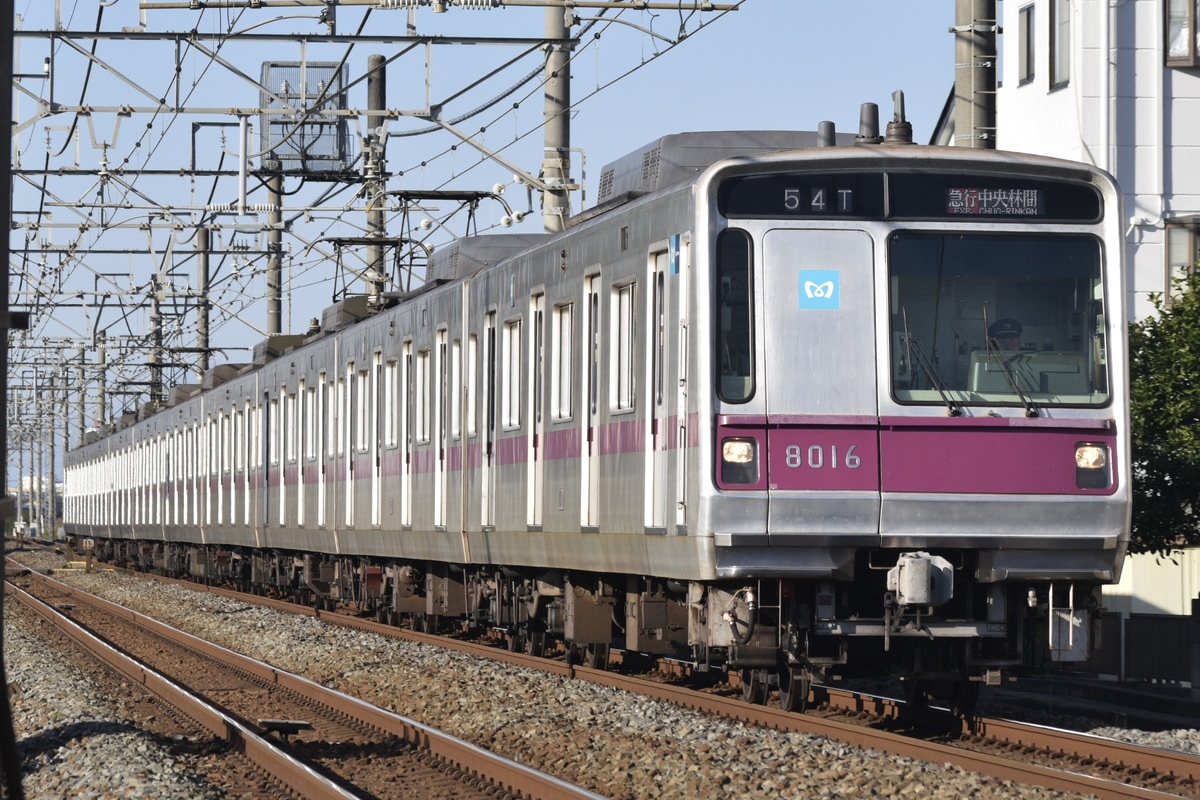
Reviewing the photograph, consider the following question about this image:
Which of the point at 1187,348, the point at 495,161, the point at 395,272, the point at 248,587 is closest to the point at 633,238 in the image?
Answer: the point at 1187,348

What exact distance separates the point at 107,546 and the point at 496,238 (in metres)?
38.3

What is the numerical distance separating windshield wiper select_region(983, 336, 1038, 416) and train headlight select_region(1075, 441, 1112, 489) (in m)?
0.33

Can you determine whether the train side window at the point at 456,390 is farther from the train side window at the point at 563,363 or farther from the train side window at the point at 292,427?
the train side window at the point at 292,427

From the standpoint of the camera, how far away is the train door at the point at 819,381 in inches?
375

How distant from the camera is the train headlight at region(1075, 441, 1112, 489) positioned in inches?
380

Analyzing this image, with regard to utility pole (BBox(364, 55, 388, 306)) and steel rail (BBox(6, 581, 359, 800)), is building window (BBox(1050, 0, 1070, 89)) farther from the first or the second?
steel rail (BBox(6, 581, 359, 800))

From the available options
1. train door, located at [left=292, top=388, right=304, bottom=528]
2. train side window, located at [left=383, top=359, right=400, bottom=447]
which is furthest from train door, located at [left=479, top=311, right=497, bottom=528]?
train door, located at [left=292, top=388, right=304, bottom=528]

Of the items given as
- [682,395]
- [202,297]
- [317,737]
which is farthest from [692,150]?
[202,297]

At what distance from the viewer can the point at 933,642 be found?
10070 millimetres

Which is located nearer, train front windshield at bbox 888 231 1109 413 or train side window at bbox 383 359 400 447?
train front windshield at bbox 888 231 1109 413

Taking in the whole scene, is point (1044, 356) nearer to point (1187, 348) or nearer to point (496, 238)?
point (1187, 348)

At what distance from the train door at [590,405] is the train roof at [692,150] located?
71cm

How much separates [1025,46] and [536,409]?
12.4m

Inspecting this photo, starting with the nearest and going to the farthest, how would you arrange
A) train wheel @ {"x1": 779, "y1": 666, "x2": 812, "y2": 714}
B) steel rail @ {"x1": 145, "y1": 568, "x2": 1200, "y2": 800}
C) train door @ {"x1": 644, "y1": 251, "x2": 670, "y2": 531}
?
steel rail @ {"x1": 145, "y1": 568, "x2": 1200, "y2": 800} < train wheel @ {"x1": 779, "y1": 666, "x2": 812, "y2": 714} < train door @ {"x1": 644, "y1": 251, "x2": 670, "y2": 531}
